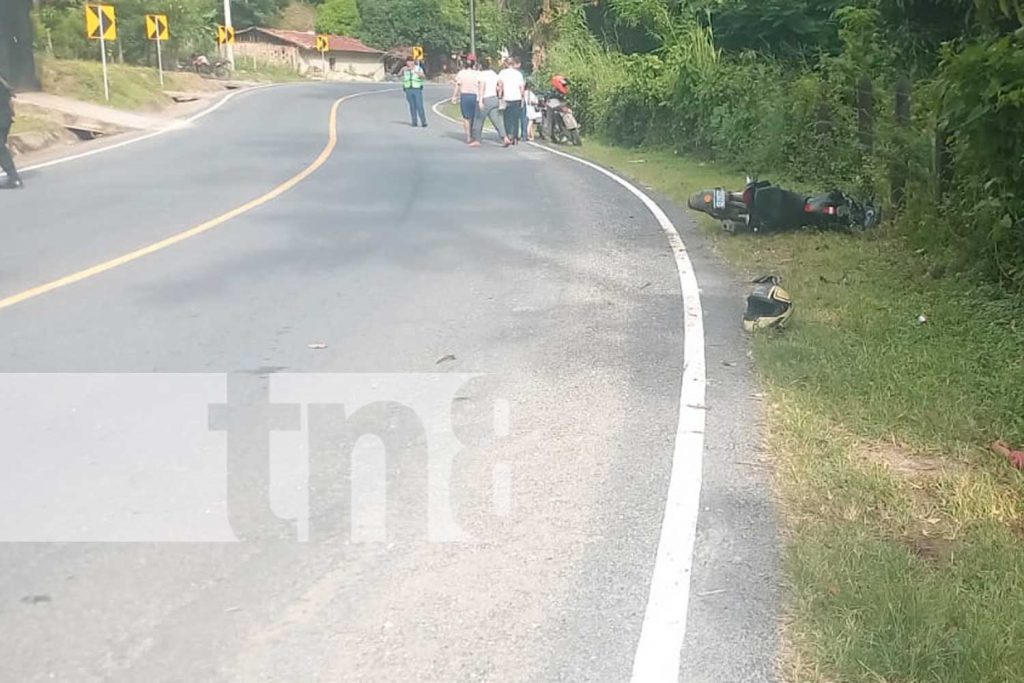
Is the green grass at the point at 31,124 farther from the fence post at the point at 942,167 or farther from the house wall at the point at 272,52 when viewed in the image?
the house wall at the point at 272,52

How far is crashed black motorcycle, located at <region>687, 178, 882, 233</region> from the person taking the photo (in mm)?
11539

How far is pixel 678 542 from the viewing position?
178 inches

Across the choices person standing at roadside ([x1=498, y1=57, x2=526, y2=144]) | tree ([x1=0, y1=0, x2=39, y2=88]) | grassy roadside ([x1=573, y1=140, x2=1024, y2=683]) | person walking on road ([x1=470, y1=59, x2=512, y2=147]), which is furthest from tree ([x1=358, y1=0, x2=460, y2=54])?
grassy roadside ([x1=573, y1=140, x2=1024, y2=683])

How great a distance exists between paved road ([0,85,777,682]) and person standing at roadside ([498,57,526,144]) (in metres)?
12.1

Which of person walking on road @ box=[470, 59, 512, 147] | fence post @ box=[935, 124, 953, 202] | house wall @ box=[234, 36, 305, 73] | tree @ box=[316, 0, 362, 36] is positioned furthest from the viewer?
tree @ box=[316, 0, 362, 36]

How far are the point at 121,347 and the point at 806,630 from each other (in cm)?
496

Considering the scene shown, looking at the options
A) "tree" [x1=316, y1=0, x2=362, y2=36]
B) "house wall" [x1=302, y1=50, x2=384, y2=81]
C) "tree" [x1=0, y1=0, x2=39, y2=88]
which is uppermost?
"tree" [x1=316, y1=0, x2=362, y2=36]

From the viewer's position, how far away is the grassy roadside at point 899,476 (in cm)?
369

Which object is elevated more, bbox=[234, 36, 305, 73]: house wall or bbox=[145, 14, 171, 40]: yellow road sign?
bbox=[145, 14, 171, 40]: yellow road sign

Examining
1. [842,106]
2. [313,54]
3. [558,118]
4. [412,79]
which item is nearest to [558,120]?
[558,118]

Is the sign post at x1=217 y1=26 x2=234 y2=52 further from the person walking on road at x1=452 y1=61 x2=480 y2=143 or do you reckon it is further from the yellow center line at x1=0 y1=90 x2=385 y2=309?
the yellow center line at x1=0 y1=90 x2=385 y2=309

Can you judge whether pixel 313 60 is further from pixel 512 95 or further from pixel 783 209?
pixel 783 209

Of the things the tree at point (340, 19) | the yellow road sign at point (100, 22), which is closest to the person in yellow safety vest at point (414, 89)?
the yellow road sign at point (100, 22)

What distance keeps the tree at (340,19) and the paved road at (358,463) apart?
3481 inches
